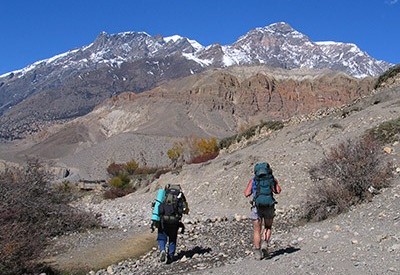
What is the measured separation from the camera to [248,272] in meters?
10.1

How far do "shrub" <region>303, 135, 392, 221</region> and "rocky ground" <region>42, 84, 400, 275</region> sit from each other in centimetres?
40

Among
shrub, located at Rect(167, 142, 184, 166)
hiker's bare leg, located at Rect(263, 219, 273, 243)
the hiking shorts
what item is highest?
shrub, located at Rect(167, 142, 184, 166)

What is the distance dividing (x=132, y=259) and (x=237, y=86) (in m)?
167

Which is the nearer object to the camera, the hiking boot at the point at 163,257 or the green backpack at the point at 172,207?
the green backpack at the point at 172,207

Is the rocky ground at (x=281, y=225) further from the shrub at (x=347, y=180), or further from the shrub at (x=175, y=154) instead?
the shrub at (x=175, y=154)

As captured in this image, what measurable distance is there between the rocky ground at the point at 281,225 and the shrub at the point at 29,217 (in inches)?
46.6

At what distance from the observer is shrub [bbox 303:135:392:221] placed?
14.8 meters

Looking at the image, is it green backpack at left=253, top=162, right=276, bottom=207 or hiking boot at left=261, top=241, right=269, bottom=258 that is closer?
green backpack at left=253, top=162, right=276, bottom=207

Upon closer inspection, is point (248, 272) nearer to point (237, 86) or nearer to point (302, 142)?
point (302, 142)

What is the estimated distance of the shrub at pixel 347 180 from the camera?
14766 millimetres

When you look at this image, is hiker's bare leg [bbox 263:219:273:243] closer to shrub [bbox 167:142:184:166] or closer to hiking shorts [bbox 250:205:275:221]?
hiking shorts [bbox 250:205:275:221]

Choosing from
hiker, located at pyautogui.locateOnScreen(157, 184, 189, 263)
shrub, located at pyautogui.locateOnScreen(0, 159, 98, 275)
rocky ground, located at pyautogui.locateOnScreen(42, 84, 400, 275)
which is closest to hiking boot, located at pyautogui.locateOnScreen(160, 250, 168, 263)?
rocky ground, located at pyautogui.locateOnScreen(42, 84, 400, 275)

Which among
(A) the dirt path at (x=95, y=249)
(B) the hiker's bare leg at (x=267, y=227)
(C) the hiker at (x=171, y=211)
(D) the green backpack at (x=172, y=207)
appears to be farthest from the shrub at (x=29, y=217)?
(B) the hiker's bare leg at (x=267, y=227)

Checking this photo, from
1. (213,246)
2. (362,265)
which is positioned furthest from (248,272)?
(213,246)
